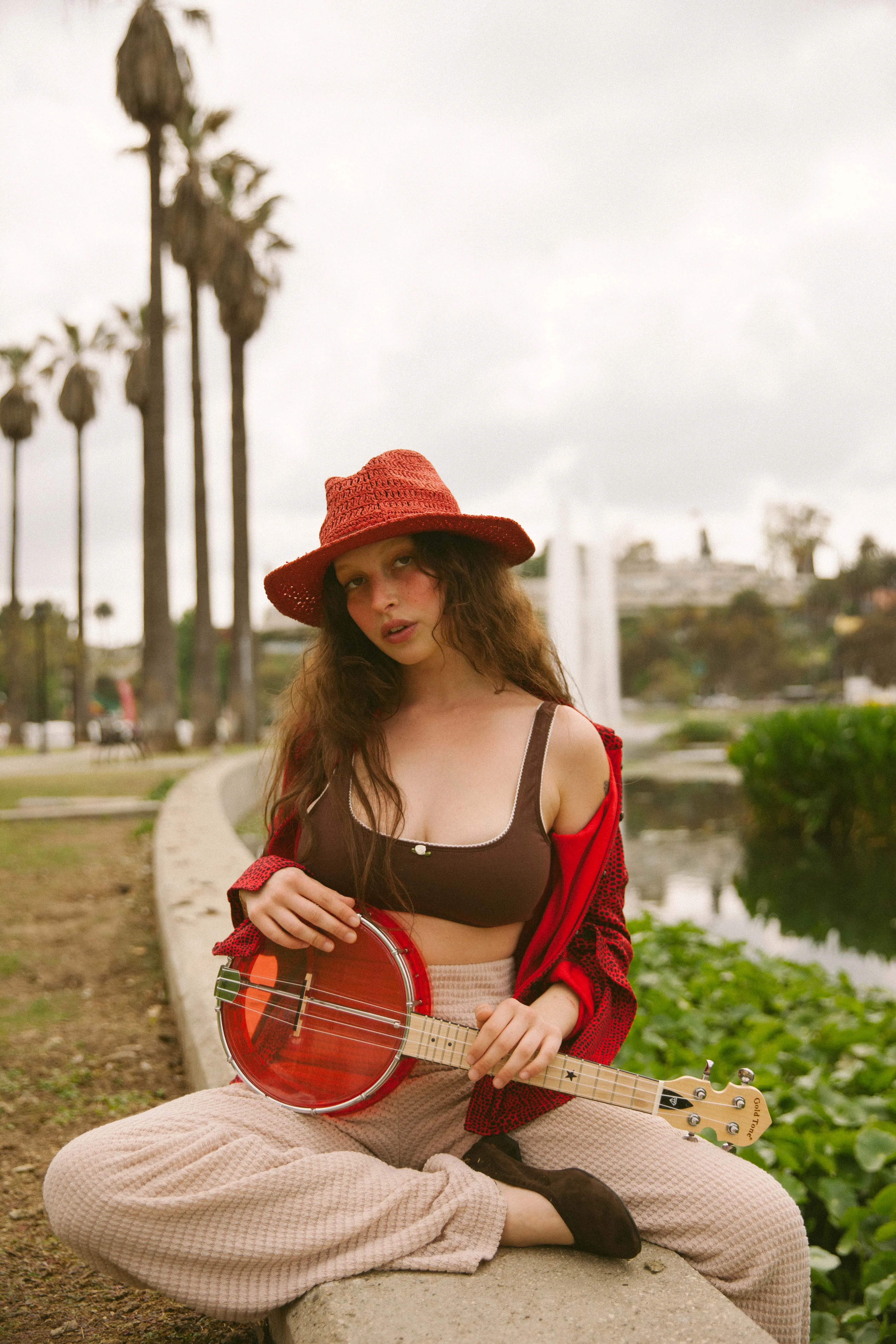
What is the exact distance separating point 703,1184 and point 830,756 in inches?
357

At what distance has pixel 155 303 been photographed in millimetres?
19438

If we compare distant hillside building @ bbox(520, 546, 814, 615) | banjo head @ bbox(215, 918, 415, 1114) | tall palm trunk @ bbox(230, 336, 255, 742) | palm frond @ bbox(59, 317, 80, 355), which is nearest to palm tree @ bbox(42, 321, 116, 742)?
palm frond @ bbox(59, 317, 80, 355)

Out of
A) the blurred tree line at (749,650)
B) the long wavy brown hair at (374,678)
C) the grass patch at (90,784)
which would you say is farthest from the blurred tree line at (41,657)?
the blurred tree line at (749,650)

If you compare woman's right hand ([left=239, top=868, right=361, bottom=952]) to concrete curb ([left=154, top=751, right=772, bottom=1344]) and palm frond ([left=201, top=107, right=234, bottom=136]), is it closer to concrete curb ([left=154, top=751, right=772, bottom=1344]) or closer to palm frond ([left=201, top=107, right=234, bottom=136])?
concrete curb ([left=154, top=751, right=772, bottom=1344])

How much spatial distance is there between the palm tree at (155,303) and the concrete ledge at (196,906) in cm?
1045

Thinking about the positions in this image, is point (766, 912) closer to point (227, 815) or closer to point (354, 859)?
point (227, 815)

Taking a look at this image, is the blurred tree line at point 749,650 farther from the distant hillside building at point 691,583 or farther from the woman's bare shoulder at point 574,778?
the woman's bare shoulder at point 574,778

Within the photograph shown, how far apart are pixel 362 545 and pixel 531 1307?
4.46ft

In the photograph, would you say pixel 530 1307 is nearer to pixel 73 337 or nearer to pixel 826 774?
pixel 826 774

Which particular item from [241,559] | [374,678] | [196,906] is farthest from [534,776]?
[241,559]

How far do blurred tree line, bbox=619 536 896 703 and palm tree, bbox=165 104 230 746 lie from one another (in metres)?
36.1

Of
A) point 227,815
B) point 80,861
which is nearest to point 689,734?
point 227,815

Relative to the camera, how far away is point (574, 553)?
17.9 m

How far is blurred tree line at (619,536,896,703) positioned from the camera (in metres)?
55.1
